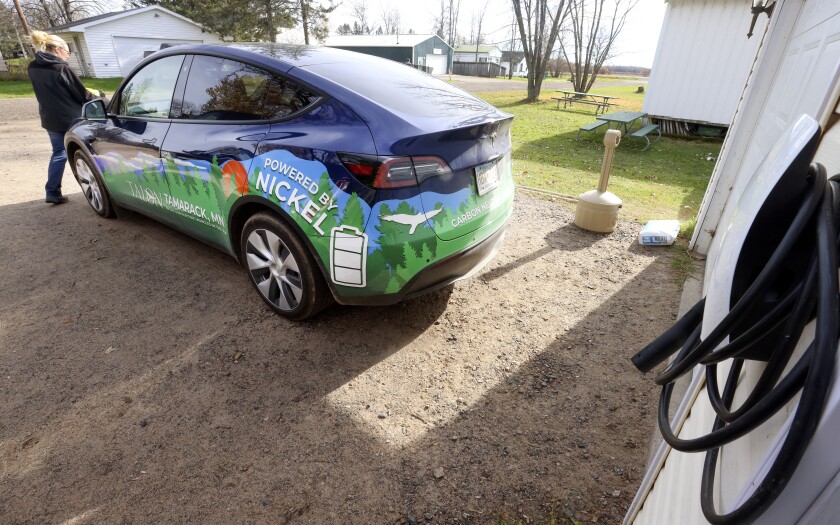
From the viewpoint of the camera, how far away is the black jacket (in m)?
4.91

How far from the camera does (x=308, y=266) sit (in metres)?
2.74

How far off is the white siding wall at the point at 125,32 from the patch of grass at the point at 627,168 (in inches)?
1075

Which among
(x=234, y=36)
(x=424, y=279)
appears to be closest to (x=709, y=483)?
(x=424, y=279)

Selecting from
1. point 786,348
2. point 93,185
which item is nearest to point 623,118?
point 93,185

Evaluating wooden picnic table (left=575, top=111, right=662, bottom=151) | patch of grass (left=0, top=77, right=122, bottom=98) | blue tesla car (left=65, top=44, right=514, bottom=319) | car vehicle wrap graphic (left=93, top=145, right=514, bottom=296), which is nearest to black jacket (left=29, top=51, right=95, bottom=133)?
blue tesla car (left=65, top=44, right=514, bottom=319)

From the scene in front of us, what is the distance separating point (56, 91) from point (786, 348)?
6761mm

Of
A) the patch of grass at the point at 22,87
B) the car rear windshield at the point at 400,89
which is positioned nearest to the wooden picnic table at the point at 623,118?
the car rear windshield at the point at 400,89

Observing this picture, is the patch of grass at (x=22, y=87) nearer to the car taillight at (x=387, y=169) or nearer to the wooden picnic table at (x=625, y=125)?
the wooden picnic table at (x=625, y=125)

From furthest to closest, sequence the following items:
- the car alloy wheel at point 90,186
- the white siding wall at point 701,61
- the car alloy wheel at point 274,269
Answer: the white siding wall at point 701,61 → the car alloy wheel at point 90,186 → the car alloy wheel at point 274,269

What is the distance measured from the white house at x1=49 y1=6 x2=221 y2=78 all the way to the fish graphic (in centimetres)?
3064

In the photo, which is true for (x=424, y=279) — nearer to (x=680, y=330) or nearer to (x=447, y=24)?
(x=680, y=330)

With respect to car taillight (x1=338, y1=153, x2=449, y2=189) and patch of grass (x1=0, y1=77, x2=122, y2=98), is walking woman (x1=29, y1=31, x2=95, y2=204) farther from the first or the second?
patch of grass (x1=0, y1=77, x2=122, y2=98)

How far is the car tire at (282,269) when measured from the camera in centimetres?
276

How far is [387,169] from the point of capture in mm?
2295
